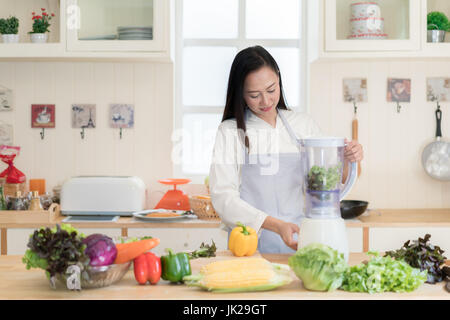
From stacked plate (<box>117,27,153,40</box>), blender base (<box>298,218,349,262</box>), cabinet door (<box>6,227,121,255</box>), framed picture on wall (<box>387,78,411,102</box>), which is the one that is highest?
stacked plate (<box>117,27,153,40</box>)

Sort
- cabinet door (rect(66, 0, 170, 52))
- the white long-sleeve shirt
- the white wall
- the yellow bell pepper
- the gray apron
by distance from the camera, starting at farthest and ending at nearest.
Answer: the white wall < cabinet door (rect(66, 0, 170, 52)) < the gray apron < the white long-sleeve shirt < the yellow bell pepper

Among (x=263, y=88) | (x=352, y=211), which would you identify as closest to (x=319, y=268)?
(x=263, y=88)

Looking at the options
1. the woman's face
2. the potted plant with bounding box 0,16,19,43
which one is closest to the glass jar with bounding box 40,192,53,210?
the potted plant with bounding box 0,16,19,43

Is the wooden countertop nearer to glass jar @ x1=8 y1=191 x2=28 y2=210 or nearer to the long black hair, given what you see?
the long black hair

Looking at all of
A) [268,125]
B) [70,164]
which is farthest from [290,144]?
[70,164]

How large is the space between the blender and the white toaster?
5.32 feet

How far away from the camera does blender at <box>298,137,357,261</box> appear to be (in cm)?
165

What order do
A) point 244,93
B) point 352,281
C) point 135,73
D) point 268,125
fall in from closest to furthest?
point 352,281, point 244,93, point 268,125, point 135,73

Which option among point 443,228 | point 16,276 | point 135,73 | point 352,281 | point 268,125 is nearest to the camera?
point 352,281

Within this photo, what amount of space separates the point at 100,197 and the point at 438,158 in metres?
1.96

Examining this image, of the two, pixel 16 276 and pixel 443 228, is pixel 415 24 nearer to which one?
pixel 443 228

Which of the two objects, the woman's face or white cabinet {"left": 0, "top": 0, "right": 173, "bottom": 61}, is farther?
white cabinet {"left": 0, "top": 0, "right": 173, "bottom": 61}

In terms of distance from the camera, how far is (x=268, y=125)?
2338 millimetres

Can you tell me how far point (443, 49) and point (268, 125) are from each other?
1.38 m
